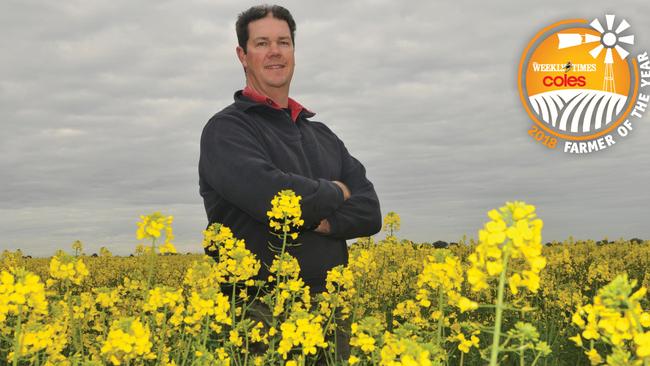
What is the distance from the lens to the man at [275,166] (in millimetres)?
4957

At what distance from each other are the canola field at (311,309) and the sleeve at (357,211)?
1.17 feet

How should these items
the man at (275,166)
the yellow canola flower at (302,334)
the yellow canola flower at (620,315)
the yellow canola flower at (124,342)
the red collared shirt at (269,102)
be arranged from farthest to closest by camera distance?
1. the red collared shirt at (269,102)
2. the man at (275,166)
3. the yellow canola flower at (302,334)
4. the yellow canola flower at (124,342)
5. the yellow canola flower at (620,315)

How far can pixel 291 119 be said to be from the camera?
19.7 feet

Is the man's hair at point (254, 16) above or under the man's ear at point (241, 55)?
above

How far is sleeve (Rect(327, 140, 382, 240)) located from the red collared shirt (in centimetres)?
77

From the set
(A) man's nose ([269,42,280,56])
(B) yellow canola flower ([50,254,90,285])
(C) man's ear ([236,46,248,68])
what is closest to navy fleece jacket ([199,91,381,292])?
(C) man's ear ([236,46,248,68])

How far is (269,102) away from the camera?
5.80m

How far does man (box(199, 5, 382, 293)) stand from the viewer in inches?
195

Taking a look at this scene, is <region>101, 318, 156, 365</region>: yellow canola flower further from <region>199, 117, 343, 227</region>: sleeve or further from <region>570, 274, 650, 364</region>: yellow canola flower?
<region>570, 274, 650, 364</region>: yellow canola flower

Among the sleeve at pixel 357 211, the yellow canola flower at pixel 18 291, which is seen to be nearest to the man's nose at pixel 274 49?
the sleeve at pixel 357 211

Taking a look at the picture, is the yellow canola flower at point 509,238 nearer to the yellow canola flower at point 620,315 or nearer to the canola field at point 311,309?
the canola field at point 311,309

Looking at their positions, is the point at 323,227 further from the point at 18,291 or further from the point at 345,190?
the point at 18,291

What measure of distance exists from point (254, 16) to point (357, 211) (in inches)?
88.0

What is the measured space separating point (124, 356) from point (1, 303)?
674 mm
